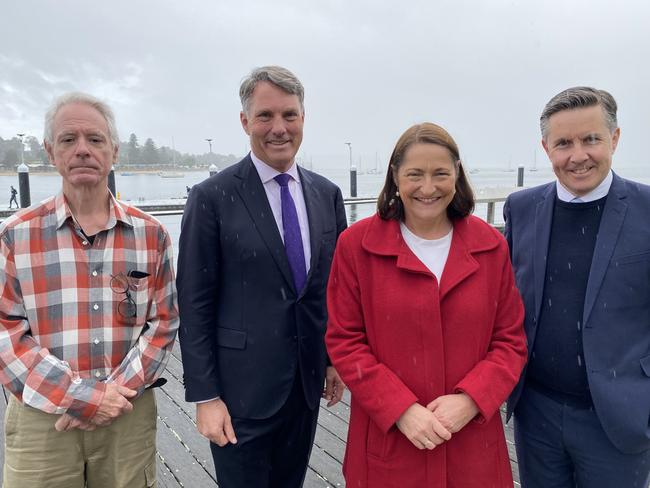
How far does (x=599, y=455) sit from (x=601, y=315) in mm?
487

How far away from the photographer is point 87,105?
1.68 meters

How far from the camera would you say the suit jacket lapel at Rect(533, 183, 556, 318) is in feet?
5.72

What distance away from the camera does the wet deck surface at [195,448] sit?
8.43 feet

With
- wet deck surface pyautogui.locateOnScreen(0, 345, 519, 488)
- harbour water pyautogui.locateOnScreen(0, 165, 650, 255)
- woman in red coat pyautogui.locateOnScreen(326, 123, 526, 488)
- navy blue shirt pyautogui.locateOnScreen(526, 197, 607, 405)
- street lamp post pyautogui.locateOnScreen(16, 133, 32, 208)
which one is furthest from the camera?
street lamp post pyautogui.locateOnScreen(16, 133, 32, 208)

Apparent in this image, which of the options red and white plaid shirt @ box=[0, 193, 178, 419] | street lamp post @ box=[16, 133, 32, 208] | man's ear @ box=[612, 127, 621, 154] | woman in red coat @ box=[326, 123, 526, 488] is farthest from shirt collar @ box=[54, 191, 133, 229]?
street lamp post @ box=[16, 133, 32, 208]

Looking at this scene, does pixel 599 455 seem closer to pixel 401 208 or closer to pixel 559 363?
pixel 559 363

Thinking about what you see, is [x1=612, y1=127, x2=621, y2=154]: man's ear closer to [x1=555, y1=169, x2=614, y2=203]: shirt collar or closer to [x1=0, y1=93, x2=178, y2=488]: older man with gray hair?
[x1=555, y1=169, x2=614, y2=203]: shirt collar

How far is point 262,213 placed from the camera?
1807 mm

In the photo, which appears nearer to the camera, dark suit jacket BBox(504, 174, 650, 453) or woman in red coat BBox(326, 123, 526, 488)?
woman in red coat BBox(326, 123, 526, 488)

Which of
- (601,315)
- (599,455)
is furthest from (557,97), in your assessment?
(599,455)

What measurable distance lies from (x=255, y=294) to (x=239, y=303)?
0.23 ft

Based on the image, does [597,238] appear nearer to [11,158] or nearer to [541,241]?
[541,241]

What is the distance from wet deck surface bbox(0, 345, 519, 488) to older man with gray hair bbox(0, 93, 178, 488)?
36.3 inches

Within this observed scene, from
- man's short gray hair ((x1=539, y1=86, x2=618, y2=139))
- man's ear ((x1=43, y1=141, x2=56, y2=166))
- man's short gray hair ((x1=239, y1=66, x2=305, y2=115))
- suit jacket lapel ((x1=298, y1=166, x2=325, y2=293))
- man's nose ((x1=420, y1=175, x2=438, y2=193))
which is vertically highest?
man's short gray hair ((x1=239, y1=66, x2=305, y2=115))
